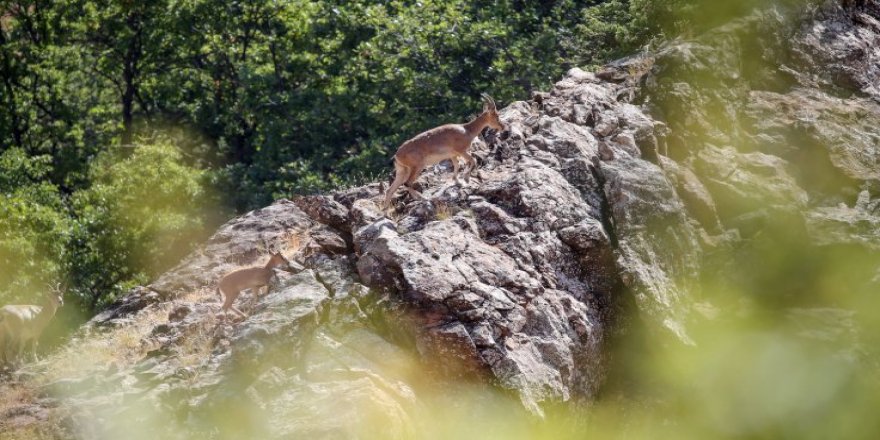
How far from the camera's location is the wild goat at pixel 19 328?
72.6 feet

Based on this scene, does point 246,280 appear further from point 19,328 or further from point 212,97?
point 212,97

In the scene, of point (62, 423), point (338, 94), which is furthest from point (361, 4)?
point (62, 423)

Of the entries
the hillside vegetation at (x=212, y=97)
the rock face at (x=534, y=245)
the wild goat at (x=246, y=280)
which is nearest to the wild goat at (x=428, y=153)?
the rock face at (x=534, y=245)

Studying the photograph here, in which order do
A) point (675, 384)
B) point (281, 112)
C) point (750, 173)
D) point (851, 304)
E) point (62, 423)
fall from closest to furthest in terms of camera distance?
point (62, 423)
point (675, 384)
point (851, 304)
point (750, 173)
point (281, 112)

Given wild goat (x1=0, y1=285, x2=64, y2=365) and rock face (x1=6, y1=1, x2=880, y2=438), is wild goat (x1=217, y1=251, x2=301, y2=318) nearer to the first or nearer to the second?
rock face (x1=6, y1=1, x2=880, y2=438)

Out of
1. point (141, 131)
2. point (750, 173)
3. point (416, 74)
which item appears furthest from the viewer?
point (141, 131)

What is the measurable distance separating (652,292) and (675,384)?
155 cm

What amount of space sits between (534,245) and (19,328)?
10.7 m

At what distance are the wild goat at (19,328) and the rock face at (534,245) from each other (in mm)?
2649

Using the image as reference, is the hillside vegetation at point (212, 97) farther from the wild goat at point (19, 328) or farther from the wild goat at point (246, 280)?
the wild goat at point (246, 280)

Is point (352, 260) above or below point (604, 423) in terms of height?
above

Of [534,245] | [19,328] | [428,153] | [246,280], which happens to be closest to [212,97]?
[19,328]

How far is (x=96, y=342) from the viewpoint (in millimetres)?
18969

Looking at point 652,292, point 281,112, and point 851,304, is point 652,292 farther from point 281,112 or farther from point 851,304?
point 281,112
